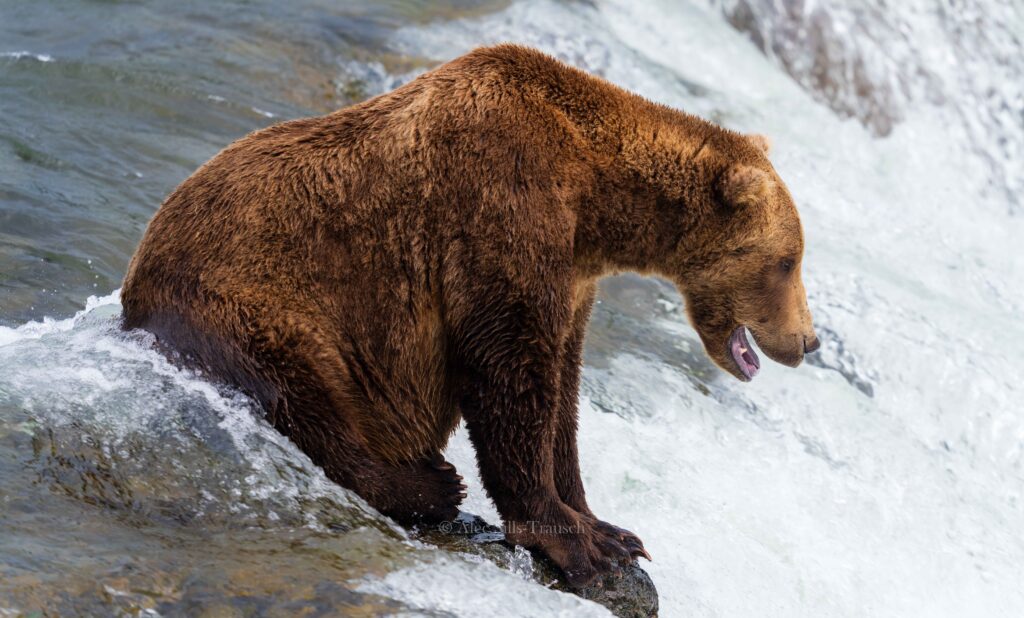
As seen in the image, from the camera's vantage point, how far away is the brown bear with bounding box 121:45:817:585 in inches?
188

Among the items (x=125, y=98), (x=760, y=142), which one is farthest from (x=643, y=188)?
(x=125, y=98)

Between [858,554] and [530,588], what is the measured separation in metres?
3.17

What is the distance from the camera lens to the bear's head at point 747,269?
17.5 feet

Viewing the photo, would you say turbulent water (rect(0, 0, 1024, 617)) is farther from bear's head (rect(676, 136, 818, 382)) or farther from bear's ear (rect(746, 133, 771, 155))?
bear's ear (rect(746, 133, 771, 155))

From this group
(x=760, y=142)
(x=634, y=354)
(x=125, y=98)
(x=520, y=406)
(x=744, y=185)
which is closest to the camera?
(x=520, y=406)

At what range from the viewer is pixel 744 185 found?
522 centimetres

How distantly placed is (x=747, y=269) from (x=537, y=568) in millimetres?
1560

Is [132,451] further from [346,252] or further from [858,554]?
[858,554]

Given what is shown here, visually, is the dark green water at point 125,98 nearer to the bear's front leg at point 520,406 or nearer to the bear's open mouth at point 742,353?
the bear's front leg at point 520,406

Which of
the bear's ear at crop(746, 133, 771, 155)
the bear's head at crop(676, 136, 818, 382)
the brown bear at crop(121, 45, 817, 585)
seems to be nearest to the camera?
the brown bear at crop(121, 45, 817, 585)

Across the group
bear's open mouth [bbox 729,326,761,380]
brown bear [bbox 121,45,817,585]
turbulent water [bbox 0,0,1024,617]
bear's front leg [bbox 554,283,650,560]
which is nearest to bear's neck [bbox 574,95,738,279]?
brown bear [bbox 121,45,817,585]

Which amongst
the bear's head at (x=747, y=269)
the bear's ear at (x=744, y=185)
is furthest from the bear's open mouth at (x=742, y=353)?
the bear's ear at (x=744, y=185)

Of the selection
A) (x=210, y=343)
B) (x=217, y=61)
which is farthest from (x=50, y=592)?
(x=217, y=61)

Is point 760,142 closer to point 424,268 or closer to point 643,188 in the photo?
point 643,188
